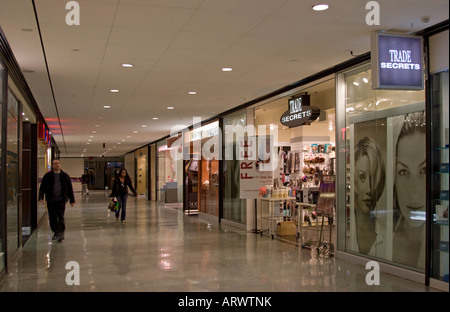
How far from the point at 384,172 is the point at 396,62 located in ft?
5.88

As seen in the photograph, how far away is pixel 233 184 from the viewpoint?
40.4 ft

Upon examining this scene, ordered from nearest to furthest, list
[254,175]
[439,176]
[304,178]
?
[439,176]
[254,175]
[304,178]

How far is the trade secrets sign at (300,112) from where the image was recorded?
8.38 meters

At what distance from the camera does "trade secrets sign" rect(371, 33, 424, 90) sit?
5355 millimetres

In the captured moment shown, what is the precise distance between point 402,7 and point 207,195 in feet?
34.2

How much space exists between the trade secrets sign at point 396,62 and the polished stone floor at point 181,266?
2.50 m

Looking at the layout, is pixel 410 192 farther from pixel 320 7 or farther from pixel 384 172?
pixel 320 7

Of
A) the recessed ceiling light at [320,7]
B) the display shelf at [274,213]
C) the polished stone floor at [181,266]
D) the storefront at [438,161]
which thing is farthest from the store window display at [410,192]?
the display shelf at [274,213]

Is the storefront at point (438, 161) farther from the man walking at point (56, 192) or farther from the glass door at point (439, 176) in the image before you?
the man walking at point (56, 192)

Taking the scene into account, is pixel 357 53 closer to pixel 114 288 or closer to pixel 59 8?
pixel 59 8

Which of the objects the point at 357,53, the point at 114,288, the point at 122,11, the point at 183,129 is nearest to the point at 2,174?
the point at 114,288

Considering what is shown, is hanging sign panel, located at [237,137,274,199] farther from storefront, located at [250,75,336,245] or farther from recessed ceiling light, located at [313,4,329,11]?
recessed ceiling light, located at [313,4,329,11]

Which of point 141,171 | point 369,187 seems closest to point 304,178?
point 369,187

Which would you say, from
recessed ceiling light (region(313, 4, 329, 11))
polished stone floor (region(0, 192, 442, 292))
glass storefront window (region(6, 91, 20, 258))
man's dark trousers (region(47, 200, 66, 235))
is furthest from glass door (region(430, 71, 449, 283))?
man's dark trousers (region(47, 200, 66, 235))
